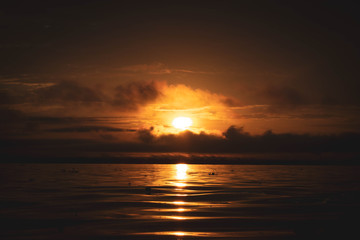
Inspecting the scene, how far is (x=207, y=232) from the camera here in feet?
66.7

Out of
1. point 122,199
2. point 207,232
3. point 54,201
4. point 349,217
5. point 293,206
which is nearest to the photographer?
point 207,232

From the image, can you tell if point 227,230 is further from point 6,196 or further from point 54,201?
point 6,196

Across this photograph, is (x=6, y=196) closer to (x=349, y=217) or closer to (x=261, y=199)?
(x=261, y=199)

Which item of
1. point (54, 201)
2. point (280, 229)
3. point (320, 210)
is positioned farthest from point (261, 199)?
point (54, 201)

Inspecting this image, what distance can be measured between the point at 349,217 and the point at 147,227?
13.8 m

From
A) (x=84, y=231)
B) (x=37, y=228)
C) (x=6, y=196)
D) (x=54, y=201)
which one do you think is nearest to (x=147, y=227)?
(x=84, y=231)

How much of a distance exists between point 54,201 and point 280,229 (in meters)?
20.9

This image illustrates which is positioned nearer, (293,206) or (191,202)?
(293,206)

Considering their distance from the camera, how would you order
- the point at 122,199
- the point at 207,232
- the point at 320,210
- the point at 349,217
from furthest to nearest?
the point at 122,199 → the point at 320,210 → the point at 349,217 → the point at 207,232

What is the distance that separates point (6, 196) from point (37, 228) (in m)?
17.8

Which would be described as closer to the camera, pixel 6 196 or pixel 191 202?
pixel 191 202

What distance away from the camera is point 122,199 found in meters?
35.5

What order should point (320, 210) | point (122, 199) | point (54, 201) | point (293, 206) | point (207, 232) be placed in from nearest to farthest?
point (207, 232) → point (320, 210) → point (293, 206) → point (54, 201) → point (122, 199)

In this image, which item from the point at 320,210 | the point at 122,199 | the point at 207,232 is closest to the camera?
the point at 207,232
